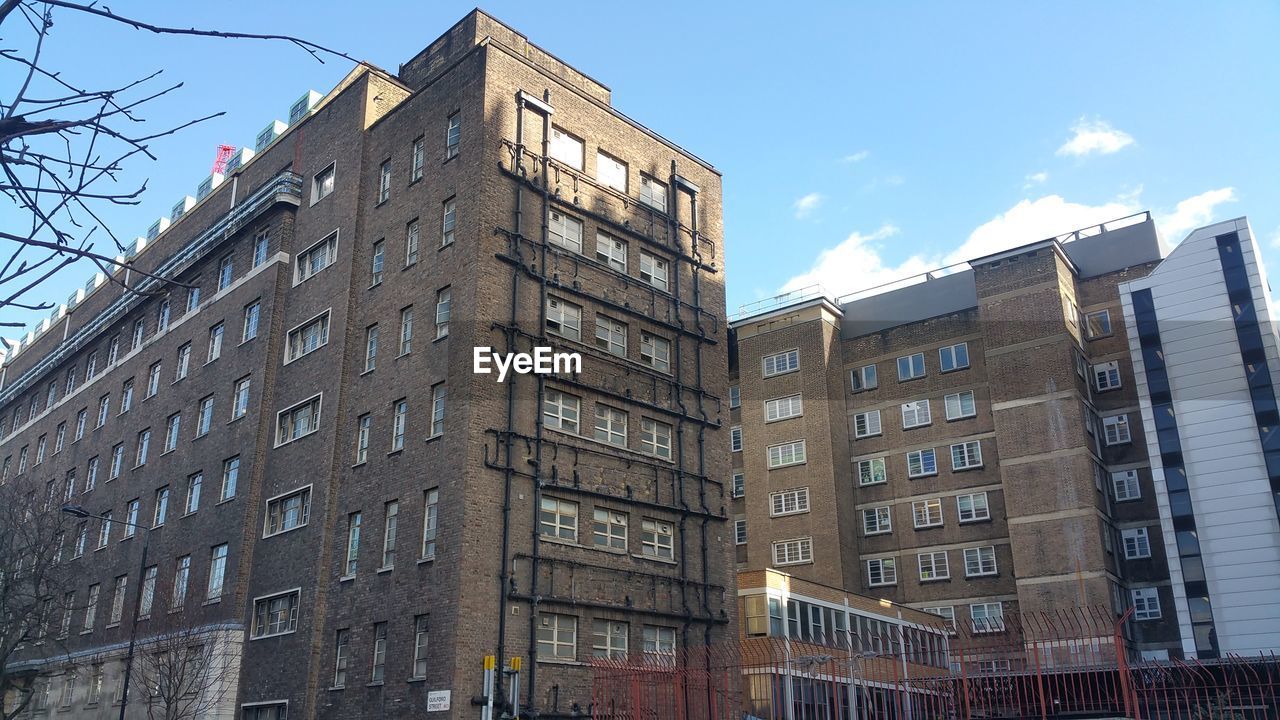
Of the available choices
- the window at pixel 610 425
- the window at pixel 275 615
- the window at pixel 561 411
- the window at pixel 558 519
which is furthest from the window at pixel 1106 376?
the window at pixel 275 615

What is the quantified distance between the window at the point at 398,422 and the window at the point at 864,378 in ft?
105

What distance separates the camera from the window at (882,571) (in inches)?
2249

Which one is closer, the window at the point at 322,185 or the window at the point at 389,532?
the window at the point at 389,532

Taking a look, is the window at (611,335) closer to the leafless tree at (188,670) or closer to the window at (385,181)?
the window at (385,181)

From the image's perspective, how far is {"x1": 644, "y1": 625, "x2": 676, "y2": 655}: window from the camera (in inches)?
1431

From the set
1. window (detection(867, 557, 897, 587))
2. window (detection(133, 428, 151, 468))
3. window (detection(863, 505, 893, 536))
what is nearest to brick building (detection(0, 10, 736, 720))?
window (detection(133, 428, 151, 468))

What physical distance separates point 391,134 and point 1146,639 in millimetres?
41827

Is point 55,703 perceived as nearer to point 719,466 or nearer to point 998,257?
point 719,466

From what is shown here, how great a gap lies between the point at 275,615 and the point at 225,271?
18127 mm

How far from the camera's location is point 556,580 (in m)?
34.2

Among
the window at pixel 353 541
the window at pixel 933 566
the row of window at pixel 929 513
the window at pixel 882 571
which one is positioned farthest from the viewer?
the window at pixel 882 571

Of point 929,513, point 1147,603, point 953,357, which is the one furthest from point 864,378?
point 1147,603

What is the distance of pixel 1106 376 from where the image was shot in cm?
5528

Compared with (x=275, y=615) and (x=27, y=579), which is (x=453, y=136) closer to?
(x=275, y=615)
